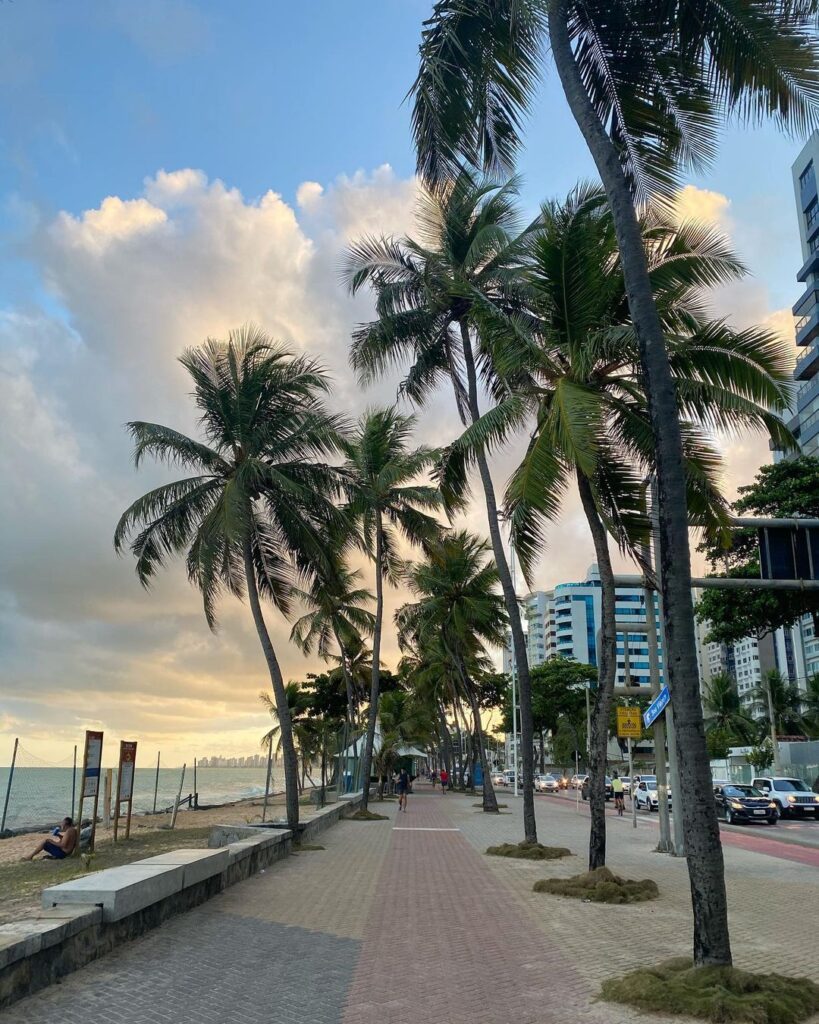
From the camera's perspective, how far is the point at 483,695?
64812mm

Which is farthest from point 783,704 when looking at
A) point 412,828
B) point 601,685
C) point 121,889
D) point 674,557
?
point 121,889

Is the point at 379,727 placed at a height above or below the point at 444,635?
below

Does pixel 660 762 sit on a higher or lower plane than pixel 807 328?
lower

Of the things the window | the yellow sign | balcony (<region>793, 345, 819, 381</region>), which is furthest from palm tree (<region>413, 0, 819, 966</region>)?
the window

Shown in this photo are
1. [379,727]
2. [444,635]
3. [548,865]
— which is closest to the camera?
[548,865]

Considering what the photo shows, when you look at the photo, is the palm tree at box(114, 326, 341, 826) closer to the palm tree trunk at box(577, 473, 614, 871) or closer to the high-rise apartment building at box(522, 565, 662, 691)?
the palm tree trunk at box(577, 473, 614, 871)

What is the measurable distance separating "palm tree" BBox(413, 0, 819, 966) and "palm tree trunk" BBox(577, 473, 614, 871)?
4612mm

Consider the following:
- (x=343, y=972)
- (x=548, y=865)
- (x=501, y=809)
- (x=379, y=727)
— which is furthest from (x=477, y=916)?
(x=379, y=727)

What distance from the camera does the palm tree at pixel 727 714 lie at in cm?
7600

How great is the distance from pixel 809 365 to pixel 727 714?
32.0m

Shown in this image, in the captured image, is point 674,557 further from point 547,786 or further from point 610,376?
point 547,786

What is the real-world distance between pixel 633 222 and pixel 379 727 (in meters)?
44.4

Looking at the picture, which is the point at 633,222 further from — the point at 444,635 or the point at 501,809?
the point at 444,635

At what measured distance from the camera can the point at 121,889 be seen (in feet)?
23.9
